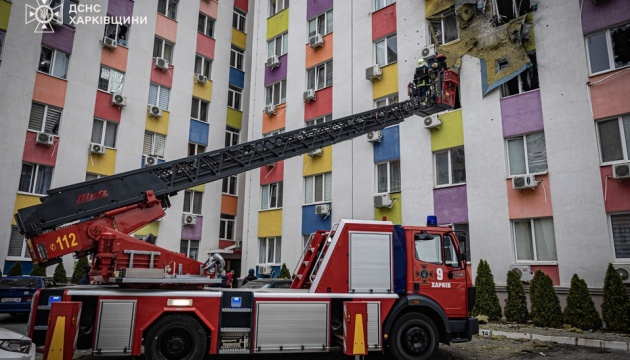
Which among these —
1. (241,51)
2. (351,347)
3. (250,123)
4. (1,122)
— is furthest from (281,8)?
(351,347)

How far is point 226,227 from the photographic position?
26.1 meters

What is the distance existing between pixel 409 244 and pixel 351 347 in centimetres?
256

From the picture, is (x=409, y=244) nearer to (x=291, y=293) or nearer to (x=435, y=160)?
(x=291, y=293)

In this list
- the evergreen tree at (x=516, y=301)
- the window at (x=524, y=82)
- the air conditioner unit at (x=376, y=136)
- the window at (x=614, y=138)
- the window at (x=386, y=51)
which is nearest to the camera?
the window at (x=614, y=138)

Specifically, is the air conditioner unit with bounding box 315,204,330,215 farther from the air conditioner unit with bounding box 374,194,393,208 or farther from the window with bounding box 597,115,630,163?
the window with bounding box 597,115,630,163

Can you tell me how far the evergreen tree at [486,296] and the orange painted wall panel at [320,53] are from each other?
1340 centimetres

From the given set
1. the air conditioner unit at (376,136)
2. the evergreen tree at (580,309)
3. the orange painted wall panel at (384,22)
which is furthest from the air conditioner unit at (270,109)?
the evergreen tree at (580,309)

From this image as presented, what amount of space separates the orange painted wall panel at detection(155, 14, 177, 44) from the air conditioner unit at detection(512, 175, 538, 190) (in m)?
20.1

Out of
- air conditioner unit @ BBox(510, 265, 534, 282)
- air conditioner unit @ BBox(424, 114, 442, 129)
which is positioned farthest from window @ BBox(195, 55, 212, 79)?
air conditioner unit @ BBox(510, 265, 534, 282)

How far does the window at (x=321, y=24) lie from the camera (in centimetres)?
2341

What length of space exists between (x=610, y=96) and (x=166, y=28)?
22.1 meters

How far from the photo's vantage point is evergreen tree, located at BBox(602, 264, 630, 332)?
1182cm

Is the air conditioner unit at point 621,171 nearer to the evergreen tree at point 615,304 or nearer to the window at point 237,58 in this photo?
the evergreen tree at point 615,304

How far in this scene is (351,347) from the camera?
8250mm
